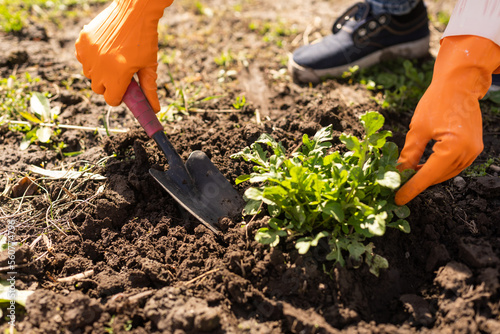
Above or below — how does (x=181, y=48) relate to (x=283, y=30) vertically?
above

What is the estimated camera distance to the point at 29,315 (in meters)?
1.77

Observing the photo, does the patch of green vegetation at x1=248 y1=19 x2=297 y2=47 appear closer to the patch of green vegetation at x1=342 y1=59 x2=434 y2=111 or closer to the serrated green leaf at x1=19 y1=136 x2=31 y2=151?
the patch of green vegetation at x1=342 y1=59 x2=434 y2=111

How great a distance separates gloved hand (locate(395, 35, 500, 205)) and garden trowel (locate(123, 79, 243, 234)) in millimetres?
927

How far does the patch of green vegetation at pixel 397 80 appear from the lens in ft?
9.67

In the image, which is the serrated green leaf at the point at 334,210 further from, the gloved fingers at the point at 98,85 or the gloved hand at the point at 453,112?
the gloved fingers at the point at 98,85

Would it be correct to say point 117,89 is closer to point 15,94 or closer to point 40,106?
point 40,106

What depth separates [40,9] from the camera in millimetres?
4293

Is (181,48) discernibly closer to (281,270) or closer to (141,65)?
(141,65)

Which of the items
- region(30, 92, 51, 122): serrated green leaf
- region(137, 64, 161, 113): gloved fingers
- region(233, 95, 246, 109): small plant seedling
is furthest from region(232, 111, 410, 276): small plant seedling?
region(30, 92, 51, 122): serrated green leaf

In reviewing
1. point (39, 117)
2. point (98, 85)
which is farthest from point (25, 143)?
point (98, 85)

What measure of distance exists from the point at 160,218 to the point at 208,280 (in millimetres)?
524

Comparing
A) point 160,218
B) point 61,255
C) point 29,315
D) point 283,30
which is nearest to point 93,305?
point 29,315

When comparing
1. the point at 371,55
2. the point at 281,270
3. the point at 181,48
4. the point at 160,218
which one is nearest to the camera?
the point at 281,270

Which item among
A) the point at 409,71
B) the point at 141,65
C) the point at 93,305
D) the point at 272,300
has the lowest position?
the point at 409,71
